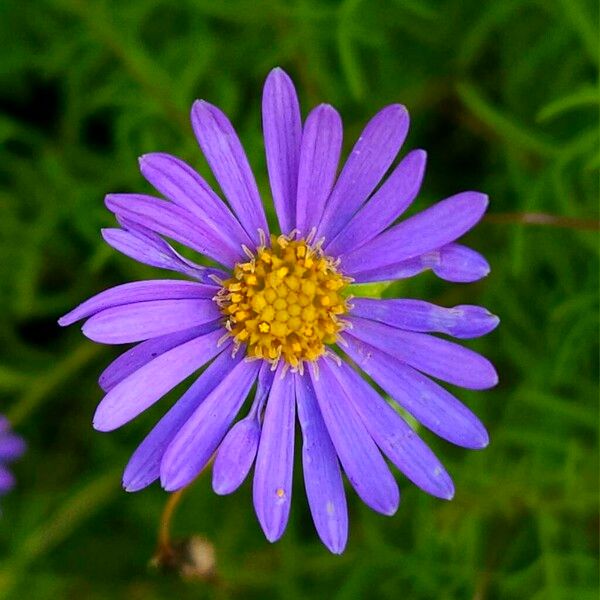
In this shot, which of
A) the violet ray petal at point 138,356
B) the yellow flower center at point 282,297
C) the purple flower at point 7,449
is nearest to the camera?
the violet ray petal at point 138,356

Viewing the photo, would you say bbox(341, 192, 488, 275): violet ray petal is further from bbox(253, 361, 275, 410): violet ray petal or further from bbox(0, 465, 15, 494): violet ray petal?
bbox(0, 465, 15, 494): violet ray petal

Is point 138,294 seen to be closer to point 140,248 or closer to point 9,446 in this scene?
point 140,248

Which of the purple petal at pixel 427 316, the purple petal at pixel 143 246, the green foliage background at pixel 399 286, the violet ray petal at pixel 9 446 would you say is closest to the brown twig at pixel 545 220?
the green foliage background at pixel 399 286

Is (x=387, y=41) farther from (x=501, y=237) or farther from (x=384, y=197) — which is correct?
(x=384, y=197)

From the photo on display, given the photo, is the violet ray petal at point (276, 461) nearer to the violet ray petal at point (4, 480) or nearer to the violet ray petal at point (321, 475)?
the violet ray petal at point (321, 475)

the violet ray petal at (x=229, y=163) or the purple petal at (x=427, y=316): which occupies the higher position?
the violet ray petal at (x=229, y=163)

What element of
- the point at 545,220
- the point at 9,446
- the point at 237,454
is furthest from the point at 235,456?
the point at 9,446

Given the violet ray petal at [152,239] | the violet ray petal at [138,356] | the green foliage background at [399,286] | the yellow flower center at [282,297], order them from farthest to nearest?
the green foliage background at [399,286], the yellow flower center at [282,297], the violet ray petal at [138,356], the violet ray petal at [152,239]
